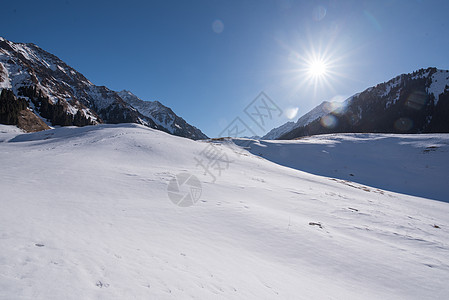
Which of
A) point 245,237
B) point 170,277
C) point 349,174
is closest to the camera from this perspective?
point 170,277

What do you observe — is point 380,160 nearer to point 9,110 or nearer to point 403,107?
point 9,110

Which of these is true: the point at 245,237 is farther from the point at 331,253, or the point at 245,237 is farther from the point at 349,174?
the point at 349,174

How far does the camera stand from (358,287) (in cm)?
393

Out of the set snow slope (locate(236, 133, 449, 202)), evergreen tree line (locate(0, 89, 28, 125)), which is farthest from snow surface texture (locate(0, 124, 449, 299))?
evergreen tree line (locate(0, 89, 28, 125))

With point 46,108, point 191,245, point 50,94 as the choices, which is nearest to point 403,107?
point 191,245

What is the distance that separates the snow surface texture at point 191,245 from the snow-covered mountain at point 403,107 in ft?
440

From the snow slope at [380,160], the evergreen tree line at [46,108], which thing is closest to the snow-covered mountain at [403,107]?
the snow slope at [380,160]

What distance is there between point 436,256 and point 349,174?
20861 millimetres

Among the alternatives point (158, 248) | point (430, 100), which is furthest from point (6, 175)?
point (430, 100)

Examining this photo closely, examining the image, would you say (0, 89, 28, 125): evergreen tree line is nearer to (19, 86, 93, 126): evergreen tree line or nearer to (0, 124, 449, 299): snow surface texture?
(19, 86, 93, 126): evergreen tree line

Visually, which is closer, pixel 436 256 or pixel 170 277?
pixel 170 277

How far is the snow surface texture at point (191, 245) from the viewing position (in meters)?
2.72

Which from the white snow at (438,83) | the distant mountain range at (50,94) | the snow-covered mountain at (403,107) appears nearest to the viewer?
the distant mountain range at (50,94)

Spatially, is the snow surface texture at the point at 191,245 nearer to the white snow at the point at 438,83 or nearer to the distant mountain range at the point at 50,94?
the distant mountain range at the point at 50,94
